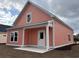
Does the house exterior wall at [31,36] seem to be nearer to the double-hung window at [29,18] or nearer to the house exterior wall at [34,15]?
the house exterior wall at [34,15]

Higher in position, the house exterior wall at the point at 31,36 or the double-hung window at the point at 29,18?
the double-hung window at the point at 29,18

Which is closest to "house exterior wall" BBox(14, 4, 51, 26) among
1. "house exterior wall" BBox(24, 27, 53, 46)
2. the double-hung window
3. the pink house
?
the pink house

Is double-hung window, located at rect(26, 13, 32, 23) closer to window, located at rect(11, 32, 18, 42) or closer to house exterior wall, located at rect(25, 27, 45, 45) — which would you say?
house exterior wall, located at rect(25, 27, 45, 45)

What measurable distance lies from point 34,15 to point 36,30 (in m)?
2.48

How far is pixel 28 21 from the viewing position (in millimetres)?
19812

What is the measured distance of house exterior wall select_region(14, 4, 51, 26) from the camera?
17409mm

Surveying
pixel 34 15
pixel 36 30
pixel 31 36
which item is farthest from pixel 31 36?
pixel 34 15

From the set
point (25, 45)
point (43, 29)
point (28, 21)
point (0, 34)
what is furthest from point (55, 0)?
point (0, 34)

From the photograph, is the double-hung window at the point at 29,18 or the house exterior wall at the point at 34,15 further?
the double-hung window at the point at 29,18

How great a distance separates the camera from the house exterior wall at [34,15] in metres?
17.4

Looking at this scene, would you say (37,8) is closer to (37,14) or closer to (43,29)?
(37,14)

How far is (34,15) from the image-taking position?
744 inches

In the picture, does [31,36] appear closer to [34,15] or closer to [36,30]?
[36,30]

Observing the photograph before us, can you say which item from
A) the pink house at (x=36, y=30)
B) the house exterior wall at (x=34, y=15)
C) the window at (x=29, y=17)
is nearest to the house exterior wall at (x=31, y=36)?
the pink house at (x=36, y=30)
